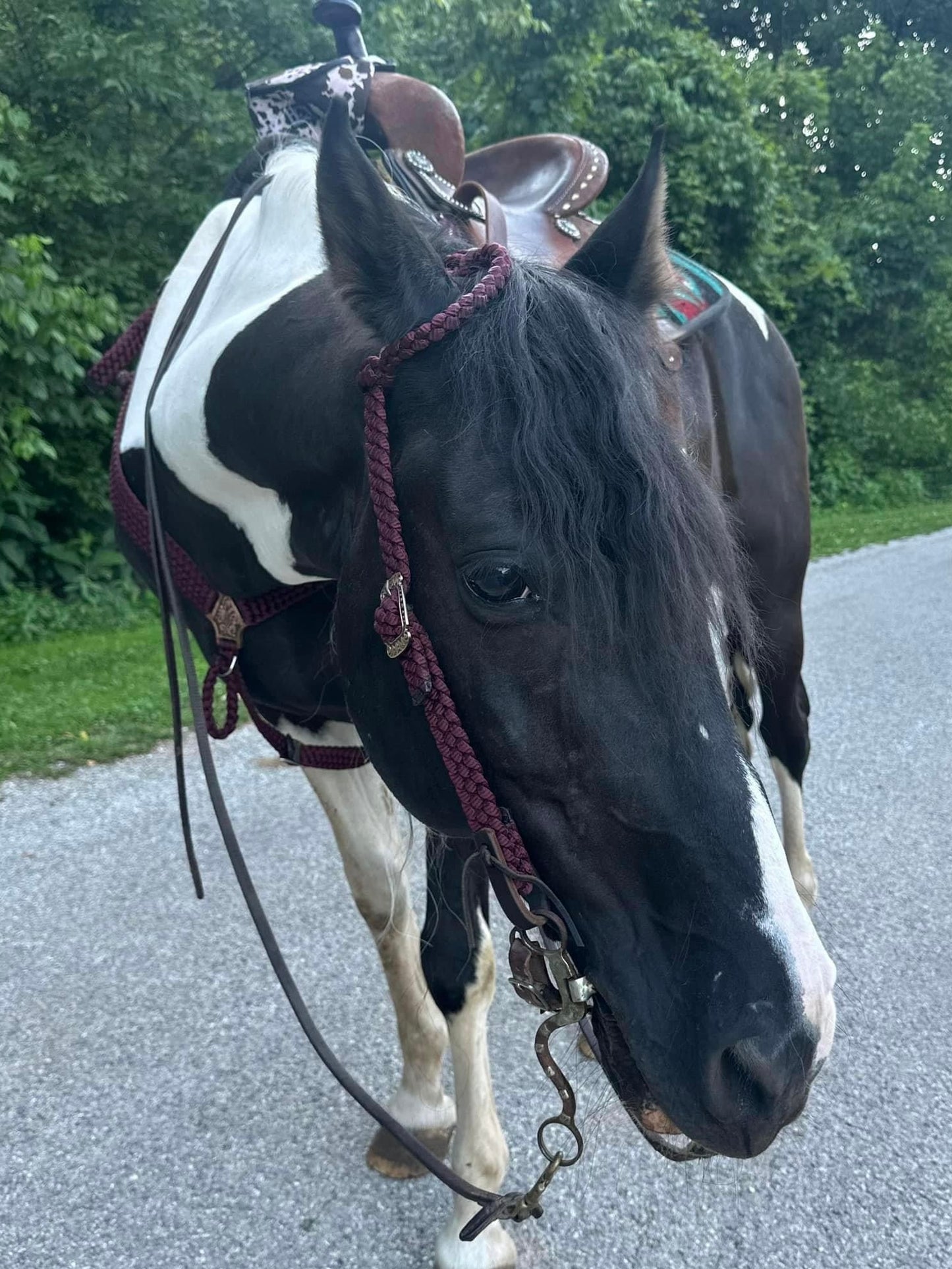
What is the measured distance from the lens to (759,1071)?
0.99 meters

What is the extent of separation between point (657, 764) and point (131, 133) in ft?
25.6

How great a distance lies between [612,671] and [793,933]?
0.33 meters

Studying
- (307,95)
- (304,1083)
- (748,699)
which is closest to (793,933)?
(748,699)

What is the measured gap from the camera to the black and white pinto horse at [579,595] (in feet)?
3.39

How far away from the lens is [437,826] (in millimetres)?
1281

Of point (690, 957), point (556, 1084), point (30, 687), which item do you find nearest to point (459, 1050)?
point (556, 1084)

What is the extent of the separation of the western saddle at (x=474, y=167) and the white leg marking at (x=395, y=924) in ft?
3.75

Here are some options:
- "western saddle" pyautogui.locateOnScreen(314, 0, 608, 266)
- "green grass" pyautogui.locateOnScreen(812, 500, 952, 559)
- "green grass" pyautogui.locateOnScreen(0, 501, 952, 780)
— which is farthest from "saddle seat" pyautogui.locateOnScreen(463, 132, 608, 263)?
"green grass" pyautogui.locateOnScreen(812, 500, 952, 559)

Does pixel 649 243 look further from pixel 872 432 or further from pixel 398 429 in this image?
pixel 872 432

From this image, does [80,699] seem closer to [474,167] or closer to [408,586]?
[474,167]

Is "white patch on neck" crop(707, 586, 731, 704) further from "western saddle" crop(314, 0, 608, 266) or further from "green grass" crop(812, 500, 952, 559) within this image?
"green grass" crop(812, 500, 952, 559)

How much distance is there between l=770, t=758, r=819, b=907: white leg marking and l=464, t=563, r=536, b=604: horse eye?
212 cm

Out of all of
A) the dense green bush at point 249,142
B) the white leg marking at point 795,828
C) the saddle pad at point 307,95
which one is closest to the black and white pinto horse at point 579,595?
the saddle pad at point 307,95

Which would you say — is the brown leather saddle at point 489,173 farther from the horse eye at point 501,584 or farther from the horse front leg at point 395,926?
the horse front leg at point 395,926
